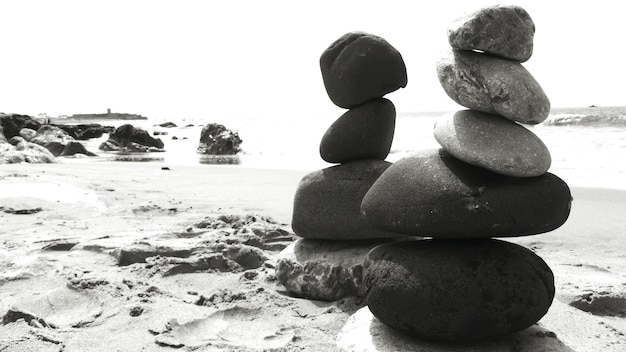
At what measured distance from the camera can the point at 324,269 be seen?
4238 mm

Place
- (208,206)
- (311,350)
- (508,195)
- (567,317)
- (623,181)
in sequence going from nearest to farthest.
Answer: (508,195) → (311,350) → (567,317) → (208,206) → (623,181)

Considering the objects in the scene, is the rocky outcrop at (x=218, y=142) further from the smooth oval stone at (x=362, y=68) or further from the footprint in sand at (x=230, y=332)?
the footprint in sand at (x=230, y=332)

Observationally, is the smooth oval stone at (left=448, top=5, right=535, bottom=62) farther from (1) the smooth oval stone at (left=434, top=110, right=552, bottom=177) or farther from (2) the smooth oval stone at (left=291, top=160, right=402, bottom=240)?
(2) the smooth oval stone at (left=291, top=160, right=402, bottom=240)

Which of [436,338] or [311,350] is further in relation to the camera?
[311,350]

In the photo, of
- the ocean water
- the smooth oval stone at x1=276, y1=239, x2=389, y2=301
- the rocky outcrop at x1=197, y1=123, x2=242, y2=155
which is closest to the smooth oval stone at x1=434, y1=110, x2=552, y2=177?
the smooth oval stone at x1=276, y1=239, x2=389, y2=301

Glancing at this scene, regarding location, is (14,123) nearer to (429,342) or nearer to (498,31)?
(429,342)

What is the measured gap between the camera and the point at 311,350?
3.16 m

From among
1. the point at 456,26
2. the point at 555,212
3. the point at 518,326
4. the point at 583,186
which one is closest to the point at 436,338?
the point at 518,326

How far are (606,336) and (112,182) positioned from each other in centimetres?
957

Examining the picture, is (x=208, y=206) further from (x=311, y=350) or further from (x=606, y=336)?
(x=606, y=336)

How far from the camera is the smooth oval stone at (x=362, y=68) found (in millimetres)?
4293

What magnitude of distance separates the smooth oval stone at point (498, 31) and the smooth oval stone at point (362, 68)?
1.30m

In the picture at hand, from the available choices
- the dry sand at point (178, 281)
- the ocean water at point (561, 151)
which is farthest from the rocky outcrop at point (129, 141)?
the dry sand at point (178, 281)

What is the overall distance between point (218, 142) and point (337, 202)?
60.5 ft
